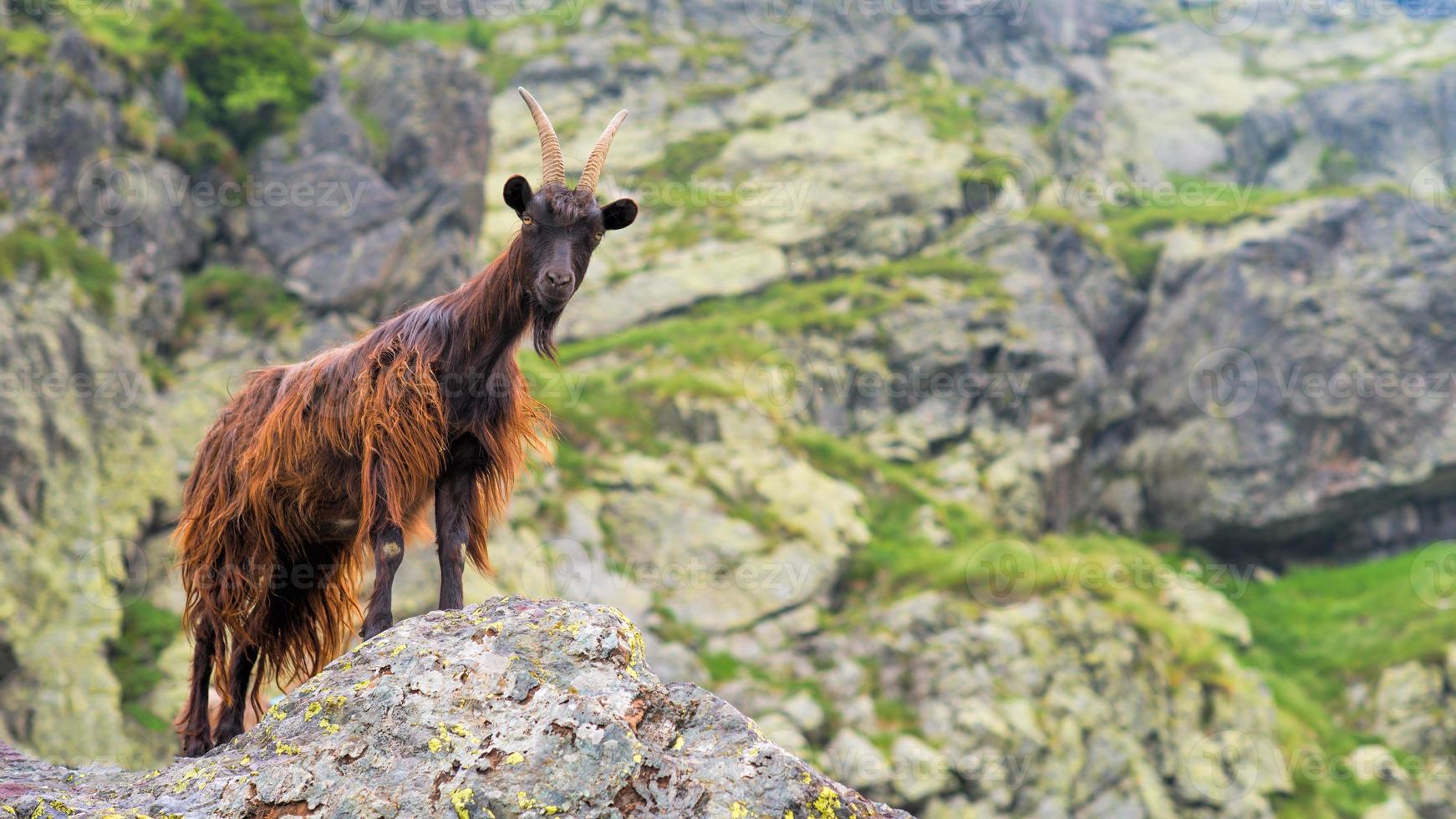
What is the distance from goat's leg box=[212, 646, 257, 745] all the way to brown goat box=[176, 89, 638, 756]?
10mm

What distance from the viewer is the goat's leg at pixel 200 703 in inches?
293

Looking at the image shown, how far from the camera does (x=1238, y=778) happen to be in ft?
85.5

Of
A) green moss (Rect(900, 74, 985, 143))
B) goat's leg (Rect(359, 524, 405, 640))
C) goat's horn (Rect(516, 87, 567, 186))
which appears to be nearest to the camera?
goat's leg (Rect(359, 524, 405, 640))

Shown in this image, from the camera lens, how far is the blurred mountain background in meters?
23.9

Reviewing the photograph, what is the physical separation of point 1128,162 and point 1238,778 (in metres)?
37.9

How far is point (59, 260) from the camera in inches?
954

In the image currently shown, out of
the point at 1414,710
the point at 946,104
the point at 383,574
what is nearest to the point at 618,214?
the point at 383,574

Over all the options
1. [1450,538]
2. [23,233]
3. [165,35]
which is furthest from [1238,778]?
[165,35]

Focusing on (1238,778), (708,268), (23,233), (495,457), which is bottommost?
(1238,778)

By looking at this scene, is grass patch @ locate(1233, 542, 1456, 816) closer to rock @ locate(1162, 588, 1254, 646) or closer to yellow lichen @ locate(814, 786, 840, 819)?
rock @ locate(1162, 588, 1254, 646)

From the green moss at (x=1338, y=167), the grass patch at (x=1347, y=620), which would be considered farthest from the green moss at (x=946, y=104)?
the grass patch at (x=1347, y=620)

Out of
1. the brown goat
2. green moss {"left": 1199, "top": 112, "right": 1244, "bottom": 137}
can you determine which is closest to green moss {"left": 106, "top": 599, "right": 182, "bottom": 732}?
the brown goat

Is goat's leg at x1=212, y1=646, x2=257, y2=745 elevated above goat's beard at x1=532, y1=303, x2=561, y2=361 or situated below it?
below

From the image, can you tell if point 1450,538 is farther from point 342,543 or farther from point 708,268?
point 342,543
